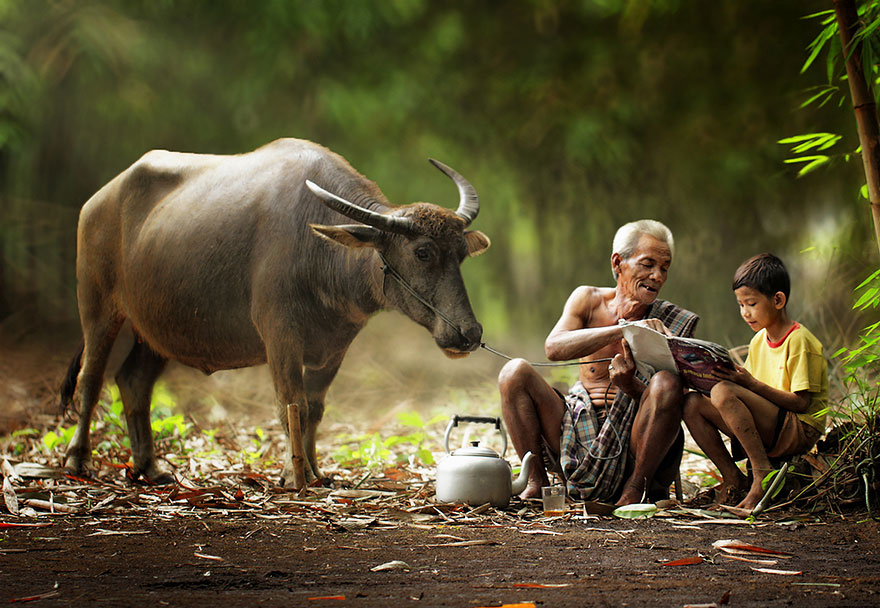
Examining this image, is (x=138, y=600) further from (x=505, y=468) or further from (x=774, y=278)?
(x=774, y=278)

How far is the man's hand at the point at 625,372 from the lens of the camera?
2.87 meters

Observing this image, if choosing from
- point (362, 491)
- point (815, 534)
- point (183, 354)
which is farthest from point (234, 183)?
point (815, 534)

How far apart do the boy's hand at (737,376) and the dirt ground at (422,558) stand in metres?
0.42

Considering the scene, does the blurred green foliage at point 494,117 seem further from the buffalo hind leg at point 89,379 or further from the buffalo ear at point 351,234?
the buffalo ear at point 351,234

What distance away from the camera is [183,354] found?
4.06 meters

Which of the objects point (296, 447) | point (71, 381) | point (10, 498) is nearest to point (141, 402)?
point (71, 381)

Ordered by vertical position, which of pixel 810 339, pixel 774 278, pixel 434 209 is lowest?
pixel 810 339

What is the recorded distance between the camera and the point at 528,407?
10.0 feet

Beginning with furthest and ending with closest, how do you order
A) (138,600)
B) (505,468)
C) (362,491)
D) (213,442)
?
(213,442) → (362,491) → (505,468) → (138,600)

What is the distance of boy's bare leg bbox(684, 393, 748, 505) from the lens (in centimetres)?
281

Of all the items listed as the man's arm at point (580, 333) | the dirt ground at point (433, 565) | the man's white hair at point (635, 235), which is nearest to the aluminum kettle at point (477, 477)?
the dirt ground at point (433, 565)

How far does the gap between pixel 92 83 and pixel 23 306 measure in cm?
182

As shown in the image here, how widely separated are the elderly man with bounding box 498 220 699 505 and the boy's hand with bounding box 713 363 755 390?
0.19 metres

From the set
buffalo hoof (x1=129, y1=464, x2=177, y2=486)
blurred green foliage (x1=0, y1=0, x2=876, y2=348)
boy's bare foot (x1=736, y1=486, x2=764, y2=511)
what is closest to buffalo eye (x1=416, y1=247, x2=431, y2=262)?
buffalo hoof (x1=129, y1=464, x2=177, y2=486)
